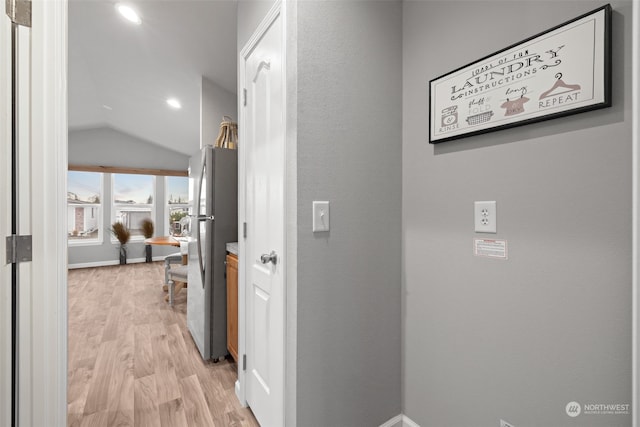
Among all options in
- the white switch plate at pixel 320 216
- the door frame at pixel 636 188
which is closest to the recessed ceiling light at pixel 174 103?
the white switch plate at pixel 320 216

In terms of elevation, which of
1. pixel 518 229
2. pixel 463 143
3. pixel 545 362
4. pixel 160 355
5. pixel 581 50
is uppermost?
pixel 581 50

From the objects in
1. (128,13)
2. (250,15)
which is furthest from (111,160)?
(250,15)

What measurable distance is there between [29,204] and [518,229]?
168cm

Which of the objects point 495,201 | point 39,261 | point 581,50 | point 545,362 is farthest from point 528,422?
point 39,261

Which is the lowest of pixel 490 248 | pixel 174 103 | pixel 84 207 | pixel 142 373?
pixel 142 373

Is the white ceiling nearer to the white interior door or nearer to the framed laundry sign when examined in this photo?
the white interior door

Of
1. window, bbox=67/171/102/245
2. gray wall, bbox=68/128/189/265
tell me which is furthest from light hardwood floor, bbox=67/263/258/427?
window, bbox=67/171/102/245

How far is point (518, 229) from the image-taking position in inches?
42.9

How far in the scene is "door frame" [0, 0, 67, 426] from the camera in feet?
3.23

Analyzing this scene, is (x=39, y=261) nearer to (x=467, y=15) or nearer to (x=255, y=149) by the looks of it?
(x=255, y=149)

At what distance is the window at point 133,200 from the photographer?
658 cm

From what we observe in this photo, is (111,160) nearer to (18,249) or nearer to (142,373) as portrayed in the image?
(142,373)

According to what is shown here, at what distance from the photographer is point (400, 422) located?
1.52 meters

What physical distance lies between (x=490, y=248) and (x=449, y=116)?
0.57 metres
